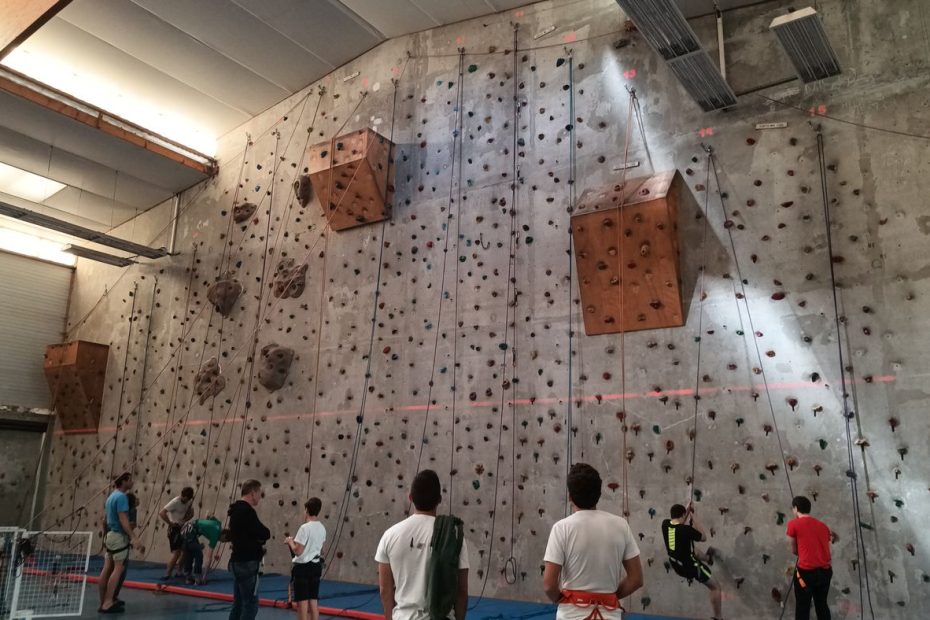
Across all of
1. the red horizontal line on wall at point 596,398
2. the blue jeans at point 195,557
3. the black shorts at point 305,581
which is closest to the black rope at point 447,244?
the red horizontal line on wall at point 596,398

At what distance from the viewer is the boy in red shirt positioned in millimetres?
4488

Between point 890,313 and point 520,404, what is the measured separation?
322cm

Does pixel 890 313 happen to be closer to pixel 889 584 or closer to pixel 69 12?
A: pixel 889 584

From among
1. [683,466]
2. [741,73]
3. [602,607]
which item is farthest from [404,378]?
[602,607]

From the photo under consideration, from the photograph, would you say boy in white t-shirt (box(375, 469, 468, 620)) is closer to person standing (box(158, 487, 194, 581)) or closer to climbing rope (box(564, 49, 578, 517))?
climbing rope (box(564, 49, 578, 517))

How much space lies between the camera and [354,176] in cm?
830

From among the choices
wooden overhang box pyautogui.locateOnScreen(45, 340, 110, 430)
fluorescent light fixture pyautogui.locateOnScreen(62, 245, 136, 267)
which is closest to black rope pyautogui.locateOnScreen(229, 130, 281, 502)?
fluorescent light fixture pyautogui.locateOnScreen(62, 245, 136, 267)

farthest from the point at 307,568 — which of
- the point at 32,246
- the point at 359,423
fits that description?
the point at 32,246

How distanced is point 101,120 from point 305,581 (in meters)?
7.67

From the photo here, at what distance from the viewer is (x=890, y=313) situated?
17.3 feet

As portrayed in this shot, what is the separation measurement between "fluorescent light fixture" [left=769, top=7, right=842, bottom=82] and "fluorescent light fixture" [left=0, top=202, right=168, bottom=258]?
8.54m

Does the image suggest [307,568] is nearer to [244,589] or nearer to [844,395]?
[244,589]

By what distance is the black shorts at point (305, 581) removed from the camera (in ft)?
14.4

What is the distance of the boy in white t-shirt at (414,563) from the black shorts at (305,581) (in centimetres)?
224
